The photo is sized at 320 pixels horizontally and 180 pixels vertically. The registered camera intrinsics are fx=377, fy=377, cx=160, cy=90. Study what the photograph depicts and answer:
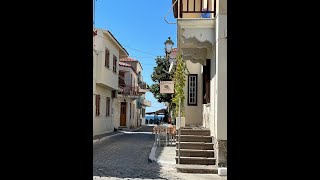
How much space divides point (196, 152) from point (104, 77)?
11.7 metres

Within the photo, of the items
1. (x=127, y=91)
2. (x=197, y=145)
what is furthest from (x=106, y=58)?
(x=127, y=91)

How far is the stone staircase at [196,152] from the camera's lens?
924cm

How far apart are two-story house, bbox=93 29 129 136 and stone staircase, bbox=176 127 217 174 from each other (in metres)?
9.46

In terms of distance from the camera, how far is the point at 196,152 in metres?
10.3

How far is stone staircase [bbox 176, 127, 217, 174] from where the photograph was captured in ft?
30.3

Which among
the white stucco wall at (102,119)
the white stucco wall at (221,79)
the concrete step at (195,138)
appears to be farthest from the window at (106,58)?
the white stucco wall at (221,79)

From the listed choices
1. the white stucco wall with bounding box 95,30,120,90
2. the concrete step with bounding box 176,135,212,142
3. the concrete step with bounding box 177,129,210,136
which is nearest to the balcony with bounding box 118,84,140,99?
the white stucco wall with bounding box 95,30,120,90

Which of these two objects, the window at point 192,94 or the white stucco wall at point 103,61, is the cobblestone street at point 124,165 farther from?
the white stucco wall at point 103,61

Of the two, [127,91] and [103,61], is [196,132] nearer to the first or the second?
[103,61]

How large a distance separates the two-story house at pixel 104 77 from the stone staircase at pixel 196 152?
946 centimetres

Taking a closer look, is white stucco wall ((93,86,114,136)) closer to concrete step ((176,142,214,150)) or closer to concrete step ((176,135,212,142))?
concrete step ((176,135,212,142))
